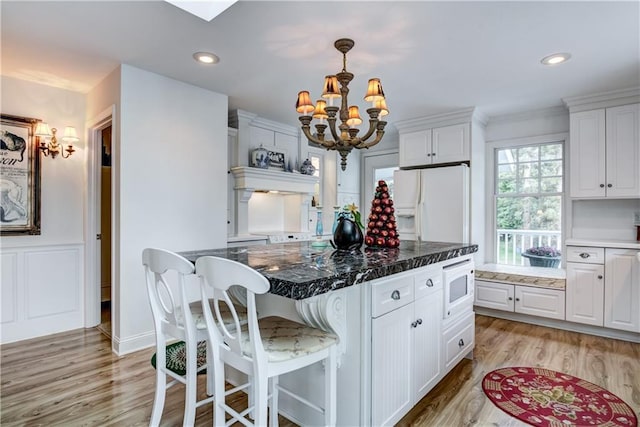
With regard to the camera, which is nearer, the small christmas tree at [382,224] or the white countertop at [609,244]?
the small christmas tree at [382,224]

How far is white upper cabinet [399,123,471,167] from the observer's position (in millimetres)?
4324

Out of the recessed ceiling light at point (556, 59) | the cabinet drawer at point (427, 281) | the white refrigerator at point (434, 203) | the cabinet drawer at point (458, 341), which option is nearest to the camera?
the cabinet drawer at point (427, 281)

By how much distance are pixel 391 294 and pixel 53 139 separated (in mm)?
3564

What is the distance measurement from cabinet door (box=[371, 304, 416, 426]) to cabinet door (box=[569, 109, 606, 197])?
9.92 feet

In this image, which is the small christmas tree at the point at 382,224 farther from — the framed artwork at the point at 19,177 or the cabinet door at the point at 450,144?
the framed artwork at the point at 19,177

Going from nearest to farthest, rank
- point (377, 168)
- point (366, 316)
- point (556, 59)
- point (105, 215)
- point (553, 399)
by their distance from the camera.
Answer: point (366, 316) < point (553, 399) < point (556, 59) < point (105, 215) < point (377, 168)

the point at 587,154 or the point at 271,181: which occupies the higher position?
the point at 587,154

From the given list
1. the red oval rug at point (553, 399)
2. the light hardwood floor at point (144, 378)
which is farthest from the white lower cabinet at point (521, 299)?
the red oval rug at point (553, 399)

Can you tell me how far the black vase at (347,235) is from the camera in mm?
2336

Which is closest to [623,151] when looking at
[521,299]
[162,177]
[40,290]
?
[521,299]

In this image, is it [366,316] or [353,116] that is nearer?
[366,316]

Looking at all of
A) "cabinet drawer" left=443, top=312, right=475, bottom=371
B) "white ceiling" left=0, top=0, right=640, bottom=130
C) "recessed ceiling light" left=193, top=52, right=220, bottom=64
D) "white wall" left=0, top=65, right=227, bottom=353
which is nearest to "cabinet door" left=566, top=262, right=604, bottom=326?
"cabinet drawer" left=443, top=312, right=475, bottom=371

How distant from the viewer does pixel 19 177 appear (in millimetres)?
3256

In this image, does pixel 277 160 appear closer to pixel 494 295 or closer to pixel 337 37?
pixel 337 37
